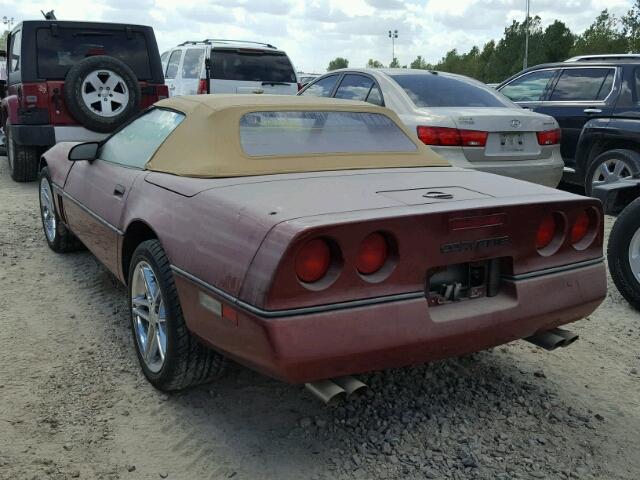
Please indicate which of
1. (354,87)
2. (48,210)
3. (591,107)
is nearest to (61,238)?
(48,210)

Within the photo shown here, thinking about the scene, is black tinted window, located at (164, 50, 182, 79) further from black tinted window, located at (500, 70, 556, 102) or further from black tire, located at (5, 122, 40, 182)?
black tinted window, located at (500, 70, 556, 102)

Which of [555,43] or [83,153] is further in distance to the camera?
[555,43]

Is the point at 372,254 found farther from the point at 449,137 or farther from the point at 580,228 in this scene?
the point at 449,137

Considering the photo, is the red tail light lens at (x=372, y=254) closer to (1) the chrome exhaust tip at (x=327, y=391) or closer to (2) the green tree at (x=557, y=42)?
(1) the chrome exhaust tip at (x=327, y=391)

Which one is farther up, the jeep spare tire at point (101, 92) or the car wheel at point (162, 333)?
the jeep spare tire at point (101, 92)

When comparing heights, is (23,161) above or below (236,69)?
below

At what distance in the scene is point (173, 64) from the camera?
13.2 m

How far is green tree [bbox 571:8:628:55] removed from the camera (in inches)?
1800

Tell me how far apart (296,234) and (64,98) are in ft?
20.3

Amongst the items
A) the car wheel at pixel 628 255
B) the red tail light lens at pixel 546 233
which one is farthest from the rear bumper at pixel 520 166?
the red tail light lens at pixel 546 233

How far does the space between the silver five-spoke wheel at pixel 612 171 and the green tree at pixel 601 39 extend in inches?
1657

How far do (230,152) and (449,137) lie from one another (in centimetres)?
324

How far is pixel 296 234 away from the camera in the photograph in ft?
7.53

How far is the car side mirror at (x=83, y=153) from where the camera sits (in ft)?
13.6
